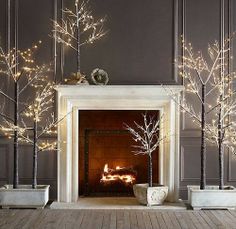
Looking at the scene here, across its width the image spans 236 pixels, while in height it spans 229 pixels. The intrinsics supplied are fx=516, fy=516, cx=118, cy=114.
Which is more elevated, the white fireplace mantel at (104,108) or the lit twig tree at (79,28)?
the lit twig tree at (79,28)

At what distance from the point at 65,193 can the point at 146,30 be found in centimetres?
246

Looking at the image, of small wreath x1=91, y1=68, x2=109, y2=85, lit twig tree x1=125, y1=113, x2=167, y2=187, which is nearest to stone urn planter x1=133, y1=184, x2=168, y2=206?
lit twig tree x1=125, y1=113, x2=167, y2=187

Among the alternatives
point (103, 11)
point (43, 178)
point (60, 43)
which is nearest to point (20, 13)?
point (60, 43)

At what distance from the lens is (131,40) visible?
23.0 ft

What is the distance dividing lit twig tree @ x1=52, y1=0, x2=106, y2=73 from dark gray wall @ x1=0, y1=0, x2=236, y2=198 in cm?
9

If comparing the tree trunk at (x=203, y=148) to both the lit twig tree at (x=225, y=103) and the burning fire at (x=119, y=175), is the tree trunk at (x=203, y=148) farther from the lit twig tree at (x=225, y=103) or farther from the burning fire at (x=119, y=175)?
the burning fire at (x=119, y=175)

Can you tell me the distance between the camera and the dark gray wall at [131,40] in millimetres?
7012

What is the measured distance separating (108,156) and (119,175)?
319 millimetres

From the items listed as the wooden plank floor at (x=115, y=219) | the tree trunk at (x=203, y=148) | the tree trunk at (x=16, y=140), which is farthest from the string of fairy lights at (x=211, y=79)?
the tree trunk at (x=16, y=140)

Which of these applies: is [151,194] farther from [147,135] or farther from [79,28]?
[79,28]

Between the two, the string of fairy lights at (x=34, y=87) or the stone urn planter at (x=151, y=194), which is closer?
the stone urn planter at (x=151, y=194)

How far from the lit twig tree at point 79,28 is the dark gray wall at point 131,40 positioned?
9 cm

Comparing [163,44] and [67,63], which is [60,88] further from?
[163,44]

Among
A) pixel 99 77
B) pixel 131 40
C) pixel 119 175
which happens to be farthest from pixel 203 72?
pixel 119 175
